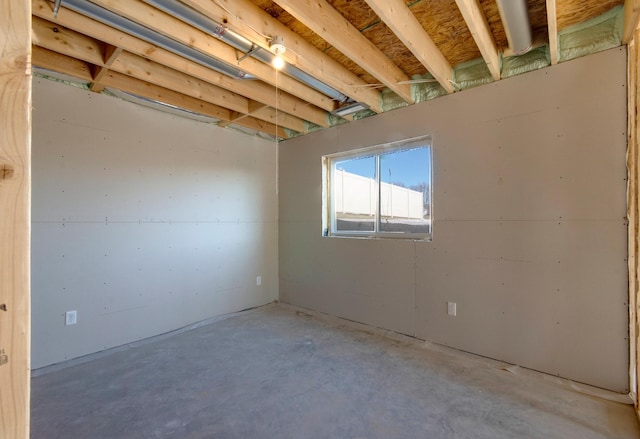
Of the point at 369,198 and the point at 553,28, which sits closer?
the point at 553,28

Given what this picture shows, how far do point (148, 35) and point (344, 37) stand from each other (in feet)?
4.29

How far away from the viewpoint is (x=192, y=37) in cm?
208

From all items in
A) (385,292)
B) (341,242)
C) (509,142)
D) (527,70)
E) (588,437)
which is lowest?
(588,437)

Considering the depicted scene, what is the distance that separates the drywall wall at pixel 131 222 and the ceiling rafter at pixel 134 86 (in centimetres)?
22

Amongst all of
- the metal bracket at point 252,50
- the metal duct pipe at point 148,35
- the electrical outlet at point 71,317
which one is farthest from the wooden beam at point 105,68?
the electrical outlet at point 71,317

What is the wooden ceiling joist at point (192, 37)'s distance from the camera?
5.90 ft

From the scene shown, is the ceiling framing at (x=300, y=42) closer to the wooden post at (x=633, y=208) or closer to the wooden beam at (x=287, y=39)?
the wooden beam at (x=287, y=39)

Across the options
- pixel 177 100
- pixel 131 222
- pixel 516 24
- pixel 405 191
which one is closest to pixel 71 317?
pixel 131 222

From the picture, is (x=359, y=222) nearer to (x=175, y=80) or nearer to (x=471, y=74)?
(x=471, y=74)

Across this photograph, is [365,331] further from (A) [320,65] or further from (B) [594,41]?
(B) [594,41]

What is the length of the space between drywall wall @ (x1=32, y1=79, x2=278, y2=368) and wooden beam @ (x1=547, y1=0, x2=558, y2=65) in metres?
3.24

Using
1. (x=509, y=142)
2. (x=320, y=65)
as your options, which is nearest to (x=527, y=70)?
(x=509, y=142)

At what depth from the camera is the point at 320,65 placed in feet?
7.97

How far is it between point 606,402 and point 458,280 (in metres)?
1.18
